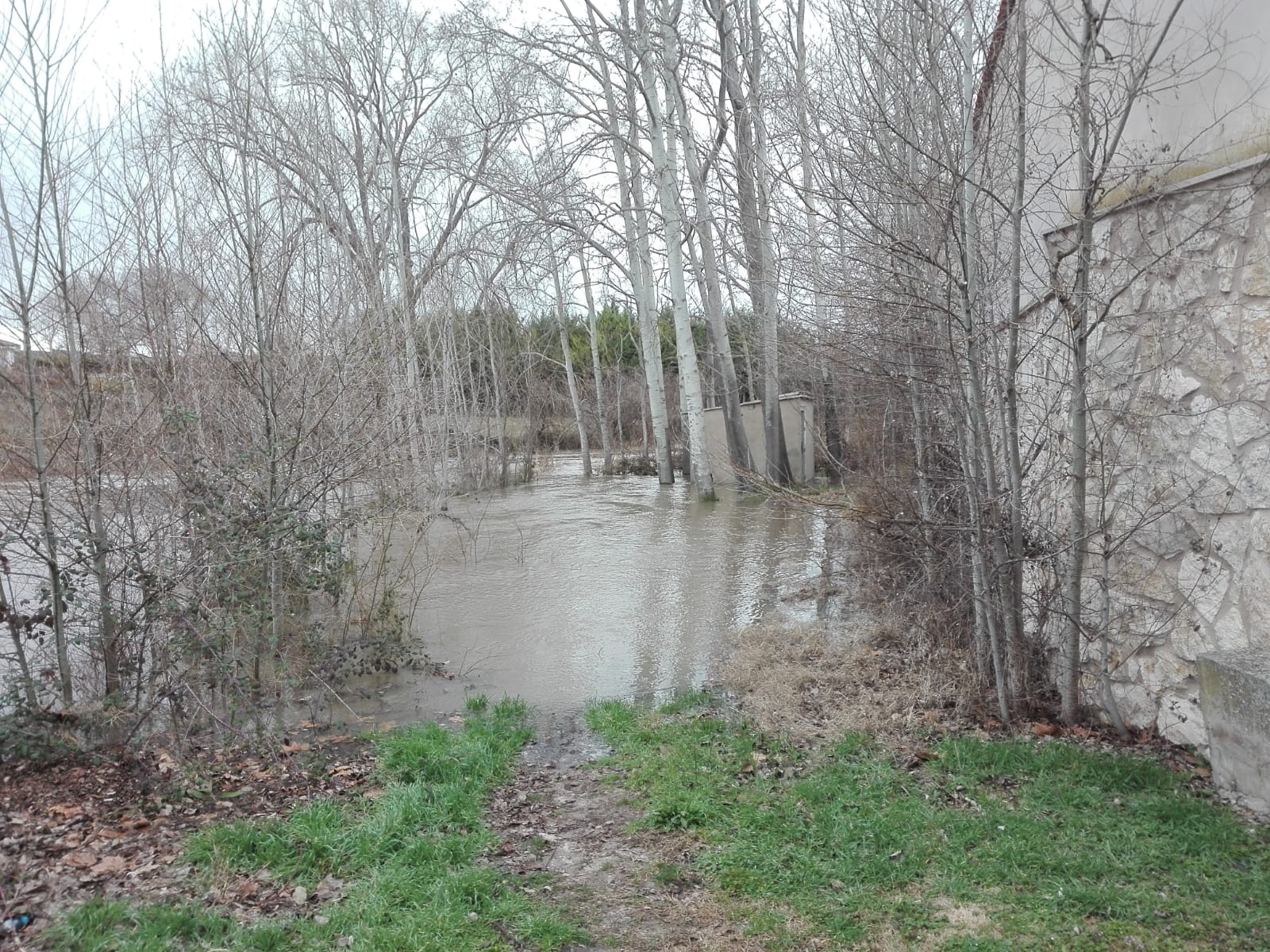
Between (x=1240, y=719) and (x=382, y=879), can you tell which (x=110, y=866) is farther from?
(x=1240, y=719)

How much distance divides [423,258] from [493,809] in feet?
30.3

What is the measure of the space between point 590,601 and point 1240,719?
273 inches

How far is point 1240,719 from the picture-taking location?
12.8ft

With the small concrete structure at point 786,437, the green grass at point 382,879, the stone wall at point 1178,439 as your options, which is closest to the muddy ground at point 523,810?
the green grass at point 382,879

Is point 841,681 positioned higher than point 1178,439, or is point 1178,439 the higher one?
point 1178,439

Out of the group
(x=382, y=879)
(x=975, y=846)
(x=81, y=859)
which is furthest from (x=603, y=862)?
(x=81, y=859)

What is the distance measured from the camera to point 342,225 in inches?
326

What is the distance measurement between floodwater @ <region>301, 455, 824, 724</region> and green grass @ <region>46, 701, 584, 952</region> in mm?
1941

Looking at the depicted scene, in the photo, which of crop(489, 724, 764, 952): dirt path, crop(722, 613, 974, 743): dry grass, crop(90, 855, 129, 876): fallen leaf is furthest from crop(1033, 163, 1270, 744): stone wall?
crop(90, 855, 129, 876): fallen leaf

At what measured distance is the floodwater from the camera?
7445mm

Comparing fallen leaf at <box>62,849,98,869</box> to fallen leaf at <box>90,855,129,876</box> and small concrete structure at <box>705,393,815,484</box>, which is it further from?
small concrete structure at <box>705,393,815,484</box>

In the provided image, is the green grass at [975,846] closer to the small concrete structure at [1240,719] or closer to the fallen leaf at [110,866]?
the small concrete structure at [1240,719]

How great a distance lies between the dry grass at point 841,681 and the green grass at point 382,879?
77.6 inches

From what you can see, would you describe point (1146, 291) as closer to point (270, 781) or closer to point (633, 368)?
point (270, 781)
